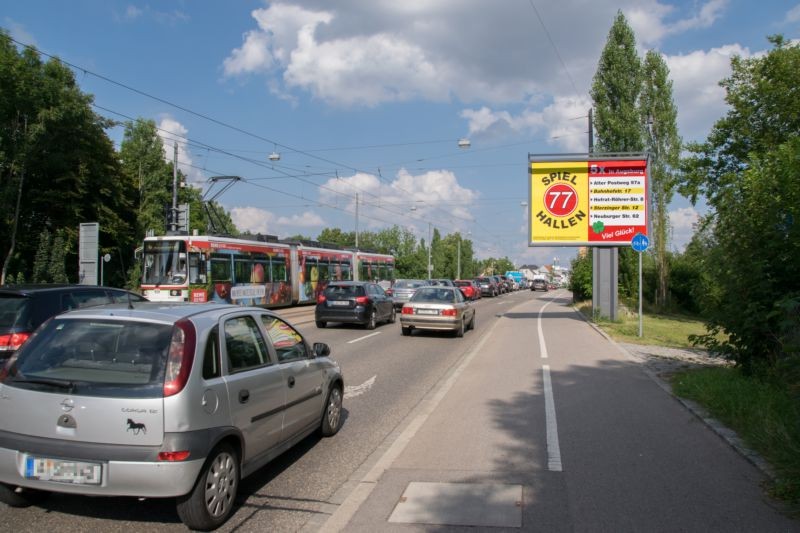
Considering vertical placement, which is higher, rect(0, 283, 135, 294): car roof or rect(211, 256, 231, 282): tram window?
rect(211, 256, 231, 282): tram window

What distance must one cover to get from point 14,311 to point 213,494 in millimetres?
4266

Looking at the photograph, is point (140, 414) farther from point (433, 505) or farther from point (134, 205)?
point (134, 205)

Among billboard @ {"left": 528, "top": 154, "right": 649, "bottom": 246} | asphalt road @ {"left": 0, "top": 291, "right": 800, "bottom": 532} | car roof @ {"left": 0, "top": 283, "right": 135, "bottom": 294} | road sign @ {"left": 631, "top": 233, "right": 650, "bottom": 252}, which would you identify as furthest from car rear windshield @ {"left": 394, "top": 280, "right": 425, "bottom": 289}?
car roof @ {"left": 0, "top": 283, "right": 135, "bottom": 294}

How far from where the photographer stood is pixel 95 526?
416 cm

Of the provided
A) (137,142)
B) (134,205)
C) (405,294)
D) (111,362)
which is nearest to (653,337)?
(405,294)

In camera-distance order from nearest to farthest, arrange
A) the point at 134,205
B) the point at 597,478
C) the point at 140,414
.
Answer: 1. the point at 140,414
2. the point at 597,478
3. the point at 134,205

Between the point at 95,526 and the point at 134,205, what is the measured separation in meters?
53.8

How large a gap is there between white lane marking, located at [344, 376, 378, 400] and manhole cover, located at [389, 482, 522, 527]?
155 inches

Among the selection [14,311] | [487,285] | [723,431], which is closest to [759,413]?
[723,431]

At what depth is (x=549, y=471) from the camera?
5.37m

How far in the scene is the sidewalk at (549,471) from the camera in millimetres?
4293

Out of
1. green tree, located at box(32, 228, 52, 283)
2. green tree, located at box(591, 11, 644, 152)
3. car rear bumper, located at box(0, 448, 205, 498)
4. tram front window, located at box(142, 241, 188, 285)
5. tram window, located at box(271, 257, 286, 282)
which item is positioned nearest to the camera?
car rear bumper, located at box(0, 448, 205, 498)

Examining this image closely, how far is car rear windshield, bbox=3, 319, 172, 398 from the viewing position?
402cm

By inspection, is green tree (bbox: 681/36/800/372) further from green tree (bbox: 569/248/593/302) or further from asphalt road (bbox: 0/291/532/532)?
green tree (bbox: 569/248/593/302)
